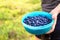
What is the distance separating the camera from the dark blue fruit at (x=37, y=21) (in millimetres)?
1729

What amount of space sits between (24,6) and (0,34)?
86cm

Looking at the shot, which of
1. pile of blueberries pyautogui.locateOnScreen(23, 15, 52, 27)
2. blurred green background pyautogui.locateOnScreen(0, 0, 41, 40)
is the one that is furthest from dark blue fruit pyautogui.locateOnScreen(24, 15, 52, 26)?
blurred green background pyautogui.locateOnScreen(0, 0, 41, 40)

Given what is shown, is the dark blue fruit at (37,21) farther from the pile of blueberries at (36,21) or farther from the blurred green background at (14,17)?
the blurred green background at (14,17)

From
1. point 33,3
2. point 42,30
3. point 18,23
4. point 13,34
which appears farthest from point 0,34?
point 42,30

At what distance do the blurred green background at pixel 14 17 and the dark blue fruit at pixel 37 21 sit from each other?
3.56ft

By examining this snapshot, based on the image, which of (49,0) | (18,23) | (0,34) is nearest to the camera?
(49,0)

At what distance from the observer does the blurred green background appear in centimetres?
291

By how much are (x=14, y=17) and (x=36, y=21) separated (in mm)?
1600

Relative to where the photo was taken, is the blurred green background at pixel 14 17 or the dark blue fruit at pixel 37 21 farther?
the blurred green background at pixel 14 17

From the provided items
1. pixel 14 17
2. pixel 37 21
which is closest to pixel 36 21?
pixel 37 21

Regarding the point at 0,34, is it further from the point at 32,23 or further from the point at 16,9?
the point at 32,23

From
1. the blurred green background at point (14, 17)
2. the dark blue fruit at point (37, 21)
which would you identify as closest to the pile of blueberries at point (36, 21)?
the dark blue fruit at point (37, 21)

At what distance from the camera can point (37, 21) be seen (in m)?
1.75

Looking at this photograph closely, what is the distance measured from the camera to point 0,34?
2885 millimetres
